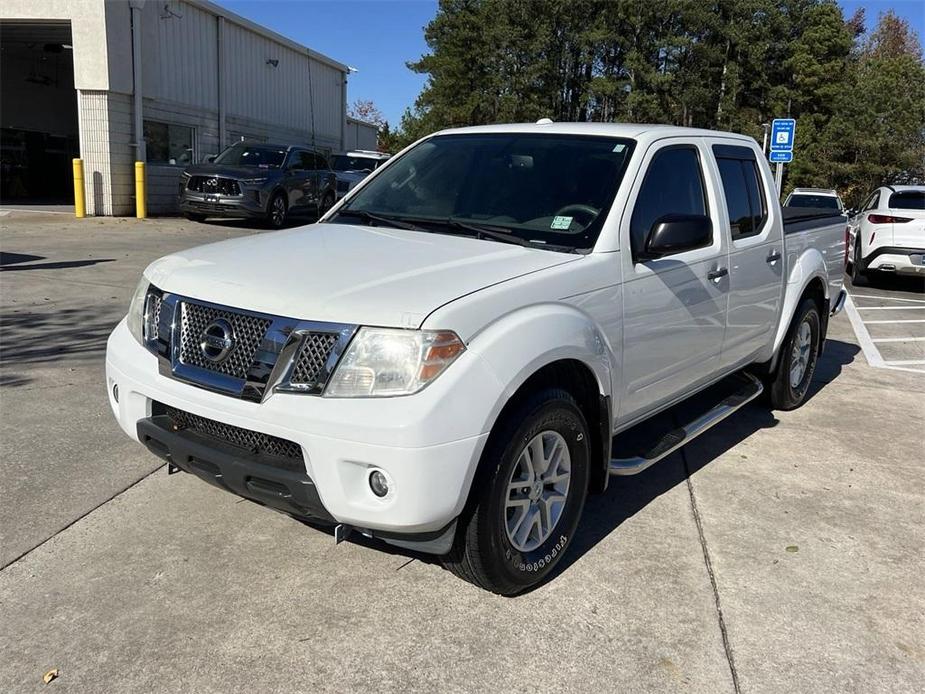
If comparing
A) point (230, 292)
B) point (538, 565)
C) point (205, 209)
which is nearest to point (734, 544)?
point (538, 565)

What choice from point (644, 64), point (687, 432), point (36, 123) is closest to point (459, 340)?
point (687, 432)

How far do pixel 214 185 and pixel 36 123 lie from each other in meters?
15.7

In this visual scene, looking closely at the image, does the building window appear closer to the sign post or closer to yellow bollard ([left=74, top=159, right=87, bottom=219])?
yellow bollard ([left=74, top=159, right=87, bottom=219])

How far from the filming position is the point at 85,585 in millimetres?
3178

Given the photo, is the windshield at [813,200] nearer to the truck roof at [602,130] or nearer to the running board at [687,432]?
the running board at [687,432]

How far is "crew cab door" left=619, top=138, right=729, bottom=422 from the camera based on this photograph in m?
3.70

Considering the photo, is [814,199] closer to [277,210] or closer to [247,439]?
[277,210]

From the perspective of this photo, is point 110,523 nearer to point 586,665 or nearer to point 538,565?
point 538,565

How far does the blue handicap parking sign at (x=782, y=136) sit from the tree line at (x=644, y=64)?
22.7m

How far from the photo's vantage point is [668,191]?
4.19 m

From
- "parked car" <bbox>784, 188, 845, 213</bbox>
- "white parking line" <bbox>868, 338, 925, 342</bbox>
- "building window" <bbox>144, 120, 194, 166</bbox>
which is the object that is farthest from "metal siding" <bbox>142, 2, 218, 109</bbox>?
"white parking line" <bbox>868, 338, 925, 342</bbox>

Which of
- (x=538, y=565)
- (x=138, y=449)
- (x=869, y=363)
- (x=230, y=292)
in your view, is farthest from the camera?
(x=869, y=363)

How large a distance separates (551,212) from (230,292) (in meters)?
1.58

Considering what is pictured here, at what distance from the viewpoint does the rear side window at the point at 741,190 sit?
4848 millimetres
